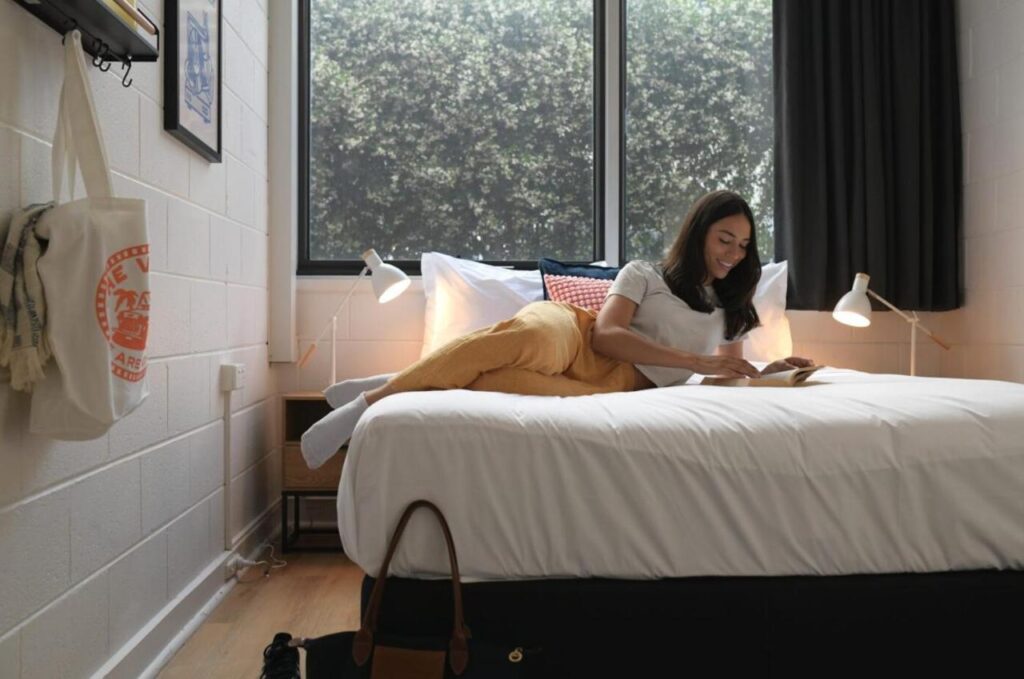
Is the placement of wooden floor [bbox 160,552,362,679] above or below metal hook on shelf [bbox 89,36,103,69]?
below

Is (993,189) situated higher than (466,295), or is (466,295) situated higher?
(993,189)

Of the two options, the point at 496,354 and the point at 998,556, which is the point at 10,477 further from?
the point at 998,556

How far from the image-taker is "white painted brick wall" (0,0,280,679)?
4.25 feet

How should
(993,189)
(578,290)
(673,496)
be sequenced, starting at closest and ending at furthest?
1. (673,496)
2. (578,290)
3. (993,189)

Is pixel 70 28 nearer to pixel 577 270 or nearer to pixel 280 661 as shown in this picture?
pixel 280 661

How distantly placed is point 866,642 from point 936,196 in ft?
7.97

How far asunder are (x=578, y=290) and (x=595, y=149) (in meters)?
0.96

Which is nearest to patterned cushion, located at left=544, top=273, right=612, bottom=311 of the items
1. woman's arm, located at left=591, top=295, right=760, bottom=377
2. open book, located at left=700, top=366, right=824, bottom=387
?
woman's arm, located at left=591, top=295, right=760, bottom=377

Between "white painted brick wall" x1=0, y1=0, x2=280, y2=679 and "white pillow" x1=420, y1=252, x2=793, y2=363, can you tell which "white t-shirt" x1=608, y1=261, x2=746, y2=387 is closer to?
"white pillow" x1=420, y1=252, x2=793, y2=363

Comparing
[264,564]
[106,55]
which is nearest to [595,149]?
[264,564]

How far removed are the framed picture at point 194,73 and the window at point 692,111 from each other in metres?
1.78

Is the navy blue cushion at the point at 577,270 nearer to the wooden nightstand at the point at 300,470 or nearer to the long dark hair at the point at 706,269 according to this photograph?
the long dark hair at the point at 706,269

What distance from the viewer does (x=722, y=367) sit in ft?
7.09

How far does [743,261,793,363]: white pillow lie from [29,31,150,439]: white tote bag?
2.34m
